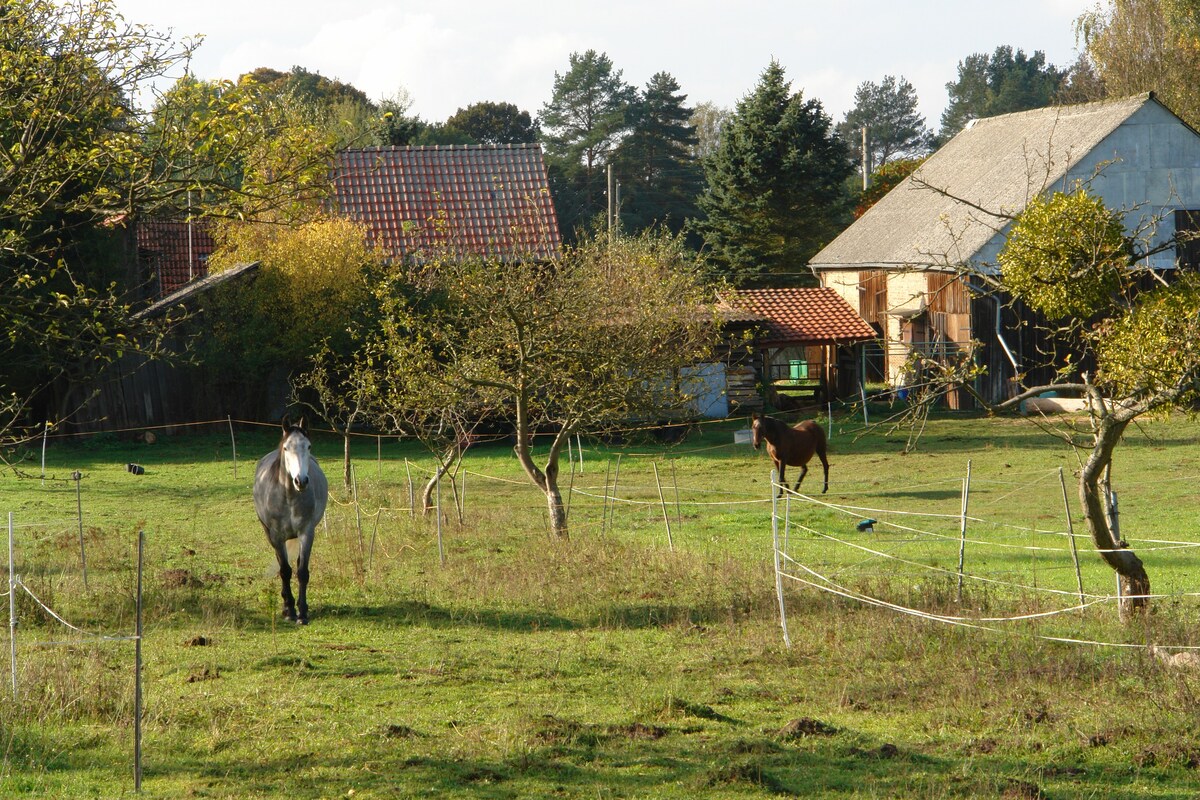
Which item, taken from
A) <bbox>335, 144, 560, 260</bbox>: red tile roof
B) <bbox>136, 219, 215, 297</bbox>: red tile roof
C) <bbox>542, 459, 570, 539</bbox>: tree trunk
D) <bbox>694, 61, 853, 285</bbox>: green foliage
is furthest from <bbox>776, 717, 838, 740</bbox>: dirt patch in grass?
<bbox>694, 61, 853, 285</bbox>: green foliage

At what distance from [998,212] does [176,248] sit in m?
25.6

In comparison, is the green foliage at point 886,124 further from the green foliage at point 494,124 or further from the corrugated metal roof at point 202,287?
the corrugated metal roof at point 202,287

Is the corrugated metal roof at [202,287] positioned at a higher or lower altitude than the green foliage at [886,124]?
lower

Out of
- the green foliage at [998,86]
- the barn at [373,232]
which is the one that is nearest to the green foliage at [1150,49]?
the barn at [373,232]

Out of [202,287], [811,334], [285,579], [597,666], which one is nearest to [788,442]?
[285,579]

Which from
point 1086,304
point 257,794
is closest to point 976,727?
point 1086,304

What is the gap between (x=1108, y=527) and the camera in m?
10.9

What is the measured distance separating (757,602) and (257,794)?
21.1 ft

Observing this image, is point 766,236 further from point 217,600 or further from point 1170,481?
point 217,600

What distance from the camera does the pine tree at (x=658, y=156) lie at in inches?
2576

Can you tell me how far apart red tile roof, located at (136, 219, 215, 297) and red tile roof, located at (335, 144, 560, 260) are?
5.29 m

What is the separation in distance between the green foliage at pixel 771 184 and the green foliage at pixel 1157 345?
3394cm

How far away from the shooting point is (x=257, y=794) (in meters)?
7.05

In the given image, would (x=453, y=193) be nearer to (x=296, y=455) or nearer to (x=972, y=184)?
(x=972, y=184)
